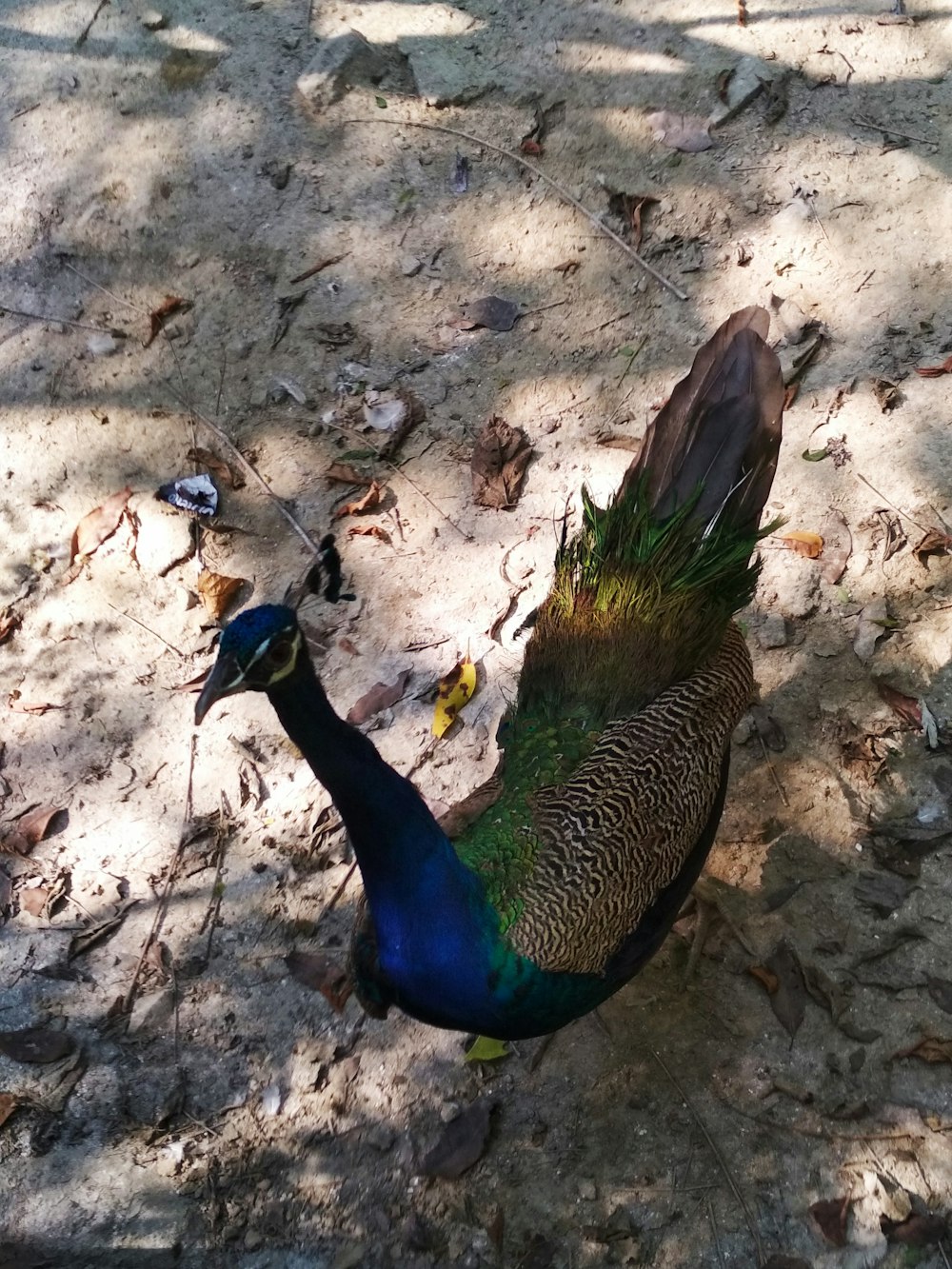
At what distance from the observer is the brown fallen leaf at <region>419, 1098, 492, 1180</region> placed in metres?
2.47

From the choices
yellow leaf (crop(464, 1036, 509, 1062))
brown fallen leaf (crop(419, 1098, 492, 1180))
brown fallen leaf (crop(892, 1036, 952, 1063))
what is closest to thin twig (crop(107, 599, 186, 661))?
yellow leaf (crop(464, 1036, 509, 1062))

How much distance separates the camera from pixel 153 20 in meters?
4.38

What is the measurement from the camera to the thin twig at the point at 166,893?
2861 mm

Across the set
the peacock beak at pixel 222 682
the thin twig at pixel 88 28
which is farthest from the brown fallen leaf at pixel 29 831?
the thin twig at pixel 88 28

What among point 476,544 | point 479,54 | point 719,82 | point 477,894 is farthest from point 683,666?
point 479,54

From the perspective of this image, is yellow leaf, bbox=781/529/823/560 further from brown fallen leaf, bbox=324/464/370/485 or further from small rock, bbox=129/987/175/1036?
small rock, bbox=129/987/175/1036

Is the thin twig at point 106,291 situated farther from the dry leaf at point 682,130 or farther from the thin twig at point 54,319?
the dry leaf at point 682,130

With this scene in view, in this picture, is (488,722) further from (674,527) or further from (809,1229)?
(809,1229)

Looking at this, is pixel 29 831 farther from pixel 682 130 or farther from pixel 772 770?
pixel 682 130

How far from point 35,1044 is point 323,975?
0.79 meters

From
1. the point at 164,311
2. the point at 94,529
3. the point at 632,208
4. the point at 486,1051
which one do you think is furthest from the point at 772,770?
the point at 164,311

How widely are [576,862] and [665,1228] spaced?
0.90 metres

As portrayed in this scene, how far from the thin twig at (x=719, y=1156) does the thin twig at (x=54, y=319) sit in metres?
3.17

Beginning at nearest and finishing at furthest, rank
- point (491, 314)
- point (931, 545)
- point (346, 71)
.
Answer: point (931, 545)
point (491, 314)
point (346, 71)
